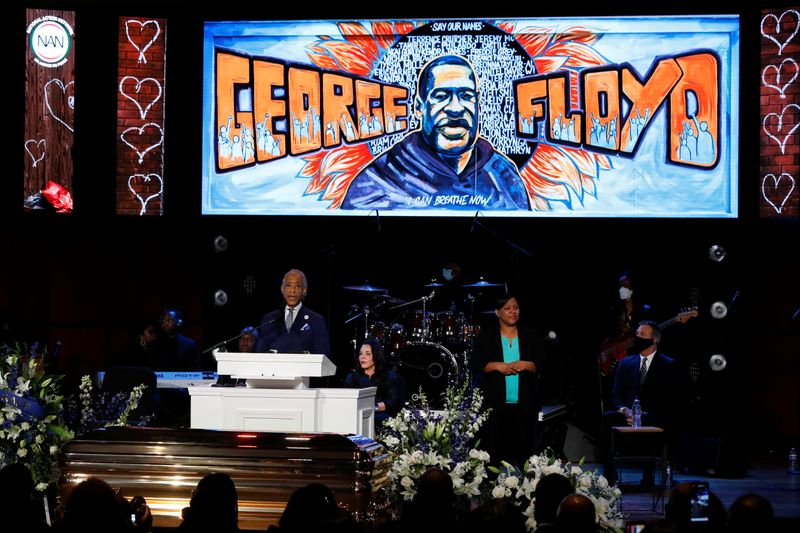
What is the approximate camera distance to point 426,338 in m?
10.3

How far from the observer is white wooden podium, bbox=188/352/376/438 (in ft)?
18.1

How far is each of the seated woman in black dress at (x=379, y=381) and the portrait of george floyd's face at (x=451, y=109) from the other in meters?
2.51

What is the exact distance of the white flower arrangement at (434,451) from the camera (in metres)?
5.24

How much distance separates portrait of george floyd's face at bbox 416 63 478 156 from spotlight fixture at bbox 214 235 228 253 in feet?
7.28

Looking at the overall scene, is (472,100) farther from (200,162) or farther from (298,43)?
(200,162)

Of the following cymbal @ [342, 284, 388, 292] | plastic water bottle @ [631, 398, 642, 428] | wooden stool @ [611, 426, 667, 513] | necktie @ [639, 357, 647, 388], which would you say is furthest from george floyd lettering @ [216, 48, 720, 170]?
wooden stool @ [611, 426, 667, 513]

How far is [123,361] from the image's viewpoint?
9922mm

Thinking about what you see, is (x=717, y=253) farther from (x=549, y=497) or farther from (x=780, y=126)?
(x=549, y=497)

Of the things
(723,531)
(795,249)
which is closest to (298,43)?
(795,249)

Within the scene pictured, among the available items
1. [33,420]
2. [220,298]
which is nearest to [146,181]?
[220,298]

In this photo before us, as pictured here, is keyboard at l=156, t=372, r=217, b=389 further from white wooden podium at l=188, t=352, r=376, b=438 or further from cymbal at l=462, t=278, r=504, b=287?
white wooden podium at l=188, t=352, r=376, b=438

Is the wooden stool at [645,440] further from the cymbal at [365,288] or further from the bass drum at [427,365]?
the cymbal at [365,288]

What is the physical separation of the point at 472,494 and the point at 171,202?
20.0ft

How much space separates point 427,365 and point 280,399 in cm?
474
